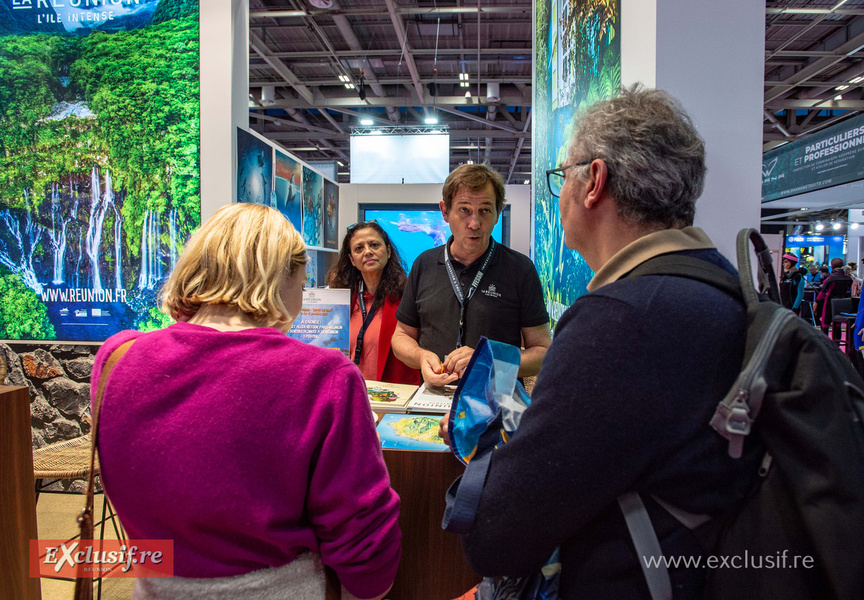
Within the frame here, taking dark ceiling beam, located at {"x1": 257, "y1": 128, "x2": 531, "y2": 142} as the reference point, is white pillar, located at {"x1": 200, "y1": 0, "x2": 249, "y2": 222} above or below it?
below

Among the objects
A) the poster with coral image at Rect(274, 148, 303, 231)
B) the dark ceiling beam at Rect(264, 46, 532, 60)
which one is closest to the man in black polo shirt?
the poster with coral image at Rect(274, 148, 303, 231)

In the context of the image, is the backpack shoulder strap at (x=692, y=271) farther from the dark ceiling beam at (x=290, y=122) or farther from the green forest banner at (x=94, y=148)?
the dark ceiling beam at (x=290, y=122)

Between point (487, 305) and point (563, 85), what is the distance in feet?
4.62

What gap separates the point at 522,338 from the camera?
2455 millimetres

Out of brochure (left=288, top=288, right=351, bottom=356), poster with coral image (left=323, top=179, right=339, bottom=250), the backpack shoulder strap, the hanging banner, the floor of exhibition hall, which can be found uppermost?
the hanging banner

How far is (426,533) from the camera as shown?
54.2 inches

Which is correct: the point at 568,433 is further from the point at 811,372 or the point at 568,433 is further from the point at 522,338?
the point at 522,338

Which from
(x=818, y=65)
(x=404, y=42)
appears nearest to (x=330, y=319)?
(x=404, y=42)

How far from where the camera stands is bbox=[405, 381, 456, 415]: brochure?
1.65 meters

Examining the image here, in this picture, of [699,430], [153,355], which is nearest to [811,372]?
[699,430]

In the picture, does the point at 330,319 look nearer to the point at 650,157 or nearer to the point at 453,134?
the point at 650,157

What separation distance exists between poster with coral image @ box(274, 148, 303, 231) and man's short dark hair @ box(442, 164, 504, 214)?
2131mm

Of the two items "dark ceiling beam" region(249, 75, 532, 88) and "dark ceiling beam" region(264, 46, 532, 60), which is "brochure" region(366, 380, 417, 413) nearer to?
"dark ceiling beam" region(264, 46, 532, 60)

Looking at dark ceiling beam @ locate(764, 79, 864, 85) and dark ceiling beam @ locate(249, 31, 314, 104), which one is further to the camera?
dark ceiling beam @ locate(764, 79, 864, 85)
